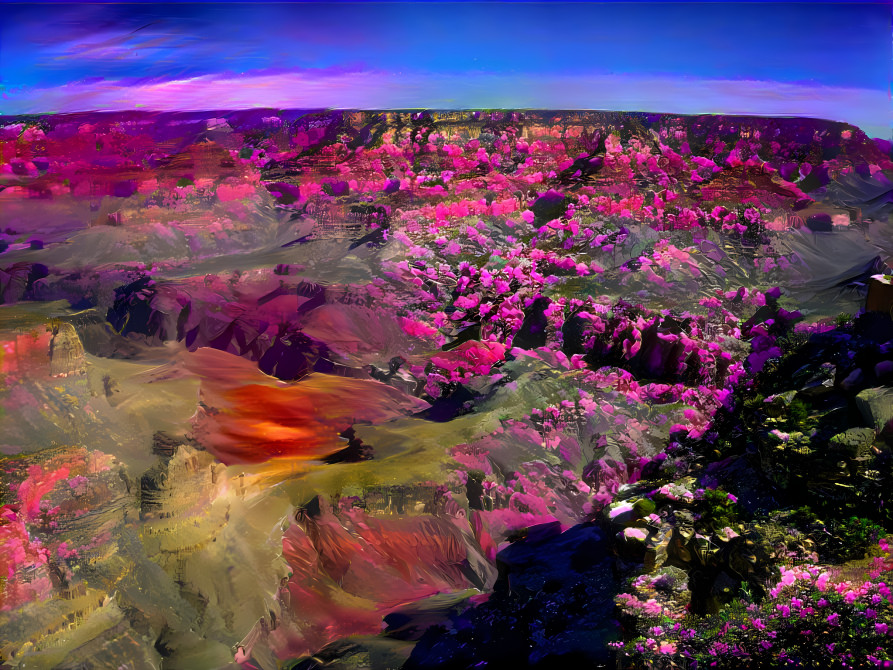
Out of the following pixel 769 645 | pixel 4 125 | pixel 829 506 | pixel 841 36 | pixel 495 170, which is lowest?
pixel 769 645

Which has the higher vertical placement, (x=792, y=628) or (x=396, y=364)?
(x=396, y=364)

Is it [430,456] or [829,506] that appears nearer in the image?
[829,506]

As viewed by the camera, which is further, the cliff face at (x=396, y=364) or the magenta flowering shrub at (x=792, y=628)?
the cliff face at (x=396, y=364)

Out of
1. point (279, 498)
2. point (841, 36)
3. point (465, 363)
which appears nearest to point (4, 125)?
point (279, 498)

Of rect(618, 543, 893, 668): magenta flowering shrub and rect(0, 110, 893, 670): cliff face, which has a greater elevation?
rect(0, 110, 893, 670): cliff face

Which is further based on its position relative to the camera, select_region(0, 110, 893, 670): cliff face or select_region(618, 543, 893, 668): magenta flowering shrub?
select_region(0, 110, 893, 670): cliff face

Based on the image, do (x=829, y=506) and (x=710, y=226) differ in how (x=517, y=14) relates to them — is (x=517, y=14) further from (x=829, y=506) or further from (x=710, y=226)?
(x=829, y=506)

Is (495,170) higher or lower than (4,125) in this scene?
lower

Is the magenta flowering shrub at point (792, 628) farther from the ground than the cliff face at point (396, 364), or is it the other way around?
the cliff face at point (396, 364)

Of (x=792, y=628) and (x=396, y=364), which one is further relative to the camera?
(x=396, y=364)
